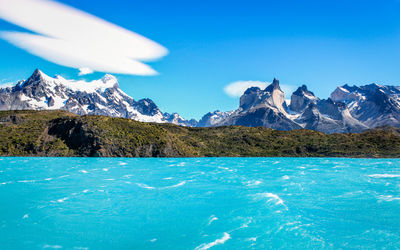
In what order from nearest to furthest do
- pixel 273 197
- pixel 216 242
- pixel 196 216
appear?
pixel 216 242 → pixel 196 216 → pixel 273 197

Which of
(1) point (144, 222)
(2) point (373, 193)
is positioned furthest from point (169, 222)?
(2) point (373, 193)

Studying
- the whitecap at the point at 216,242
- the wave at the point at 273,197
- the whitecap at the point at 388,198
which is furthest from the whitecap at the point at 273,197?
the whitecap at the point at 388,198

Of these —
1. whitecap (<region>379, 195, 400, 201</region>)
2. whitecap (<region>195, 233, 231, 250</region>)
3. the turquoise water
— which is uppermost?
whitecap (<region>379, 195, 400, 201</region>)

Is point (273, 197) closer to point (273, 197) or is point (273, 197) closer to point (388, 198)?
point (273, 197)

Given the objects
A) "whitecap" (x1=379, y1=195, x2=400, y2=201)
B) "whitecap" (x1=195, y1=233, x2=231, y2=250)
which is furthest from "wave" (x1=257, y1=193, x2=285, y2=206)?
"whitecap" (x1=379, y1=195, x2=400, y2=201)

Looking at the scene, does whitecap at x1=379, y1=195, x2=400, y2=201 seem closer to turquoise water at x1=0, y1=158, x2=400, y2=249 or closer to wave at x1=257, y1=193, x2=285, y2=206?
turquoise water at x1=0, y1=158, x2=400, y2=249

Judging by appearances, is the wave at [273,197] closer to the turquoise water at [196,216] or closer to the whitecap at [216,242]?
the turquoise water at [196,216]

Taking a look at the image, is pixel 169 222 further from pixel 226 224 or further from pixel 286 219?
pixel 286 219

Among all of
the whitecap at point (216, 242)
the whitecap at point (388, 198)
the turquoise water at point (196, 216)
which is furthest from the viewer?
the whitecap at point (388, 198)

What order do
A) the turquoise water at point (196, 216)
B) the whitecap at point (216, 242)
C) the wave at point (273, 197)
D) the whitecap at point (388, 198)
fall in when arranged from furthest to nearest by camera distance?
the whitecap at point (388, 198), the wave at point (273, 197), the turquoise water at point (196, 216), the whitecap at point (216, 242)

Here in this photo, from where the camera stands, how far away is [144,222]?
37156mm

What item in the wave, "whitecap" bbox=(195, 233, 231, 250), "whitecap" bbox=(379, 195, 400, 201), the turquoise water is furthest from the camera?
"whitecap" bbox=(379, 195, 400, 201)

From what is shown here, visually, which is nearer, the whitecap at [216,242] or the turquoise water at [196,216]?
the whitecap at [216,242]

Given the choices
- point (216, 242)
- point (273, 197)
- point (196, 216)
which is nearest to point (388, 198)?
point (273, 197)
